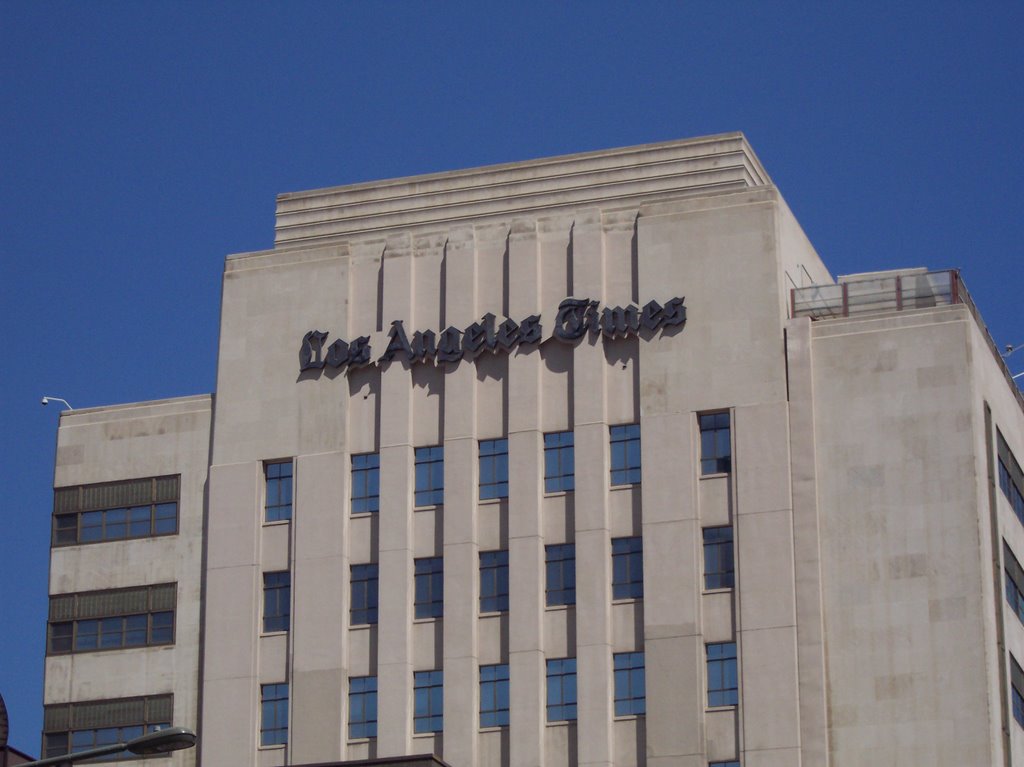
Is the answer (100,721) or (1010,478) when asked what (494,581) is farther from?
(1010,478)

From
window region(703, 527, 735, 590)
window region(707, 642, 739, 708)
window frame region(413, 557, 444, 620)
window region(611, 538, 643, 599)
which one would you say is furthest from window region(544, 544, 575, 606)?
window region(707, 642, 739, 708)

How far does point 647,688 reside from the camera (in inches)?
2670

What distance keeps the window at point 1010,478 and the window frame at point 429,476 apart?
67.4 ft

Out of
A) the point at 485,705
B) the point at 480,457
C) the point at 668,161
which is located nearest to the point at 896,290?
the point at 668,161

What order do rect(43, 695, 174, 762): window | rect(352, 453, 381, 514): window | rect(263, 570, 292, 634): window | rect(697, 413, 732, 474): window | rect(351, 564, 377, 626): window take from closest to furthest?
rect(697, 413, 732, 474): window
rect(351, 564, 377, 626): window
rect(263, 570, 292, 634): window
rect(352, 453, 381, 514): window
rect(43, 695, 174, 762): window

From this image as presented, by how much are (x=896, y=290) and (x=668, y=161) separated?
10.9 meters

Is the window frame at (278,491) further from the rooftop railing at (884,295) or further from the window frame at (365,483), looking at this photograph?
the rooftop railing at (884,295)

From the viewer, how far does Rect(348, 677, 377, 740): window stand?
7062 cm

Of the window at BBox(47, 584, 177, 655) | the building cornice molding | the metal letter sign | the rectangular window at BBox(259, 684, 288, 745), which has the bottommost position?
the rectangular window at BBox(259, 684, 288, 745)

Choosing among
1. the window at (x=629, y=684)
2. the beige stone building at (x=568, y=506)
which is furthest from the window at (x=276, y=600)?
the window at (x=629, y=684)

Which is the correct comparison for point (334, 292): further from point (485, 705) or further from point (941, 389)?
point (941, 389)

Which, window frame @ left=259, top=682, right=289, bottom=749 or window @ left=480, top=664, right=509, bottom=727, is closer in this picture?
window @ left=480, top=664, right=509, bottom=727

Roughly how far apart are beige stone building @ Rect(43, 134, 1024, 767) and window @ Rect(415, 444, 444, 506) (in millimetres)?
95

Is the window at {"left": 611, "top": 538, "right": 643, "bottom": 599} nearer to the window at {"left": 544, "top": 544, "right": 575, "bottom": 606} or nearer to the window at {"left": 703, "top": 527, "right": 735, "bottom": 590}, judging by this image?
the window at {"left": 544, "top": 544, "right": 575, "bottom": 606}
